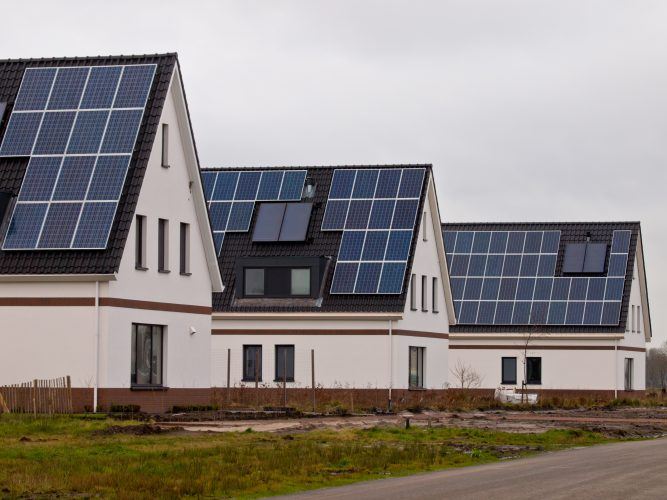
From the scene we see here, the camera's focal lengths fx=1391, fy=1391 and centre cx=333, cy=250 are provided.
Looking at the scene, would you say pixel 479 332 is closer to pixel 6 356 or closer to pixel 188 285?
pixel 188 285

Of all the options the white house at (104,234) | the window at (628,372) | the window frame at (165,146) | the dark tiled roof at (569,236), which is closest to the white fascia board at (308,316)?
the white house at (104,234)

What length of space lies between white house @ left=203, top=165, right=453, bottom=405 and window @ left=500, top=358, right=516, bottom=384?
1155 centimetres

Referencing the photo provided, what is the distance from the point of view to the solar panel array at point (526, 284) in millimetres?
63031

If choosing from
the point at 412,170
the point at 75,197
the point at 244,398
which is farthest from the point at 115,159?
the point at 412,170

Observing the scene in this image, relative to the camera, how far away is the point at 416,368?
53.0 meters

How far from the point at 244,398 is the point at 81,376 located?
46.7 feet

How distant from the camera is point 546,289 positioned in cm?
6444

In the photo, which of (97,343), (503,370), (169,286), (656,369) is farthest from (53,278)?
(656,369)

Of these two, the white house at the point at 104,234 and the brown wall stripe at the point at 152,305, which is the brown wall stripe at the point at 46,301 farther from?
the brown wall stripe at the point at 152,305

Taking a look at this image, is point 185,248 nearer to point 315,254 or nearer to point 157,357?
point 157,357

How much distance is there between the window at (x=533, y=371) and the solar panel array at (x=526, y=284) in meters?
1.98

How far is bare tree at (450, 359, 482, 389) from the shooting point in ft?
211

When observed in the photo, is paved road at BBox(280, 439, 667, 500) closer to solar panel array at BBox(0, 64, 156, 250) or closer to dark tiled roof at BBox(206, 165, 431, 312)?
solar panel array at BBox(0, 64, 156, 250)

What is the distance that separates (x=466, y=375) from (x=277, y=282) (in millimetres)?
15941
